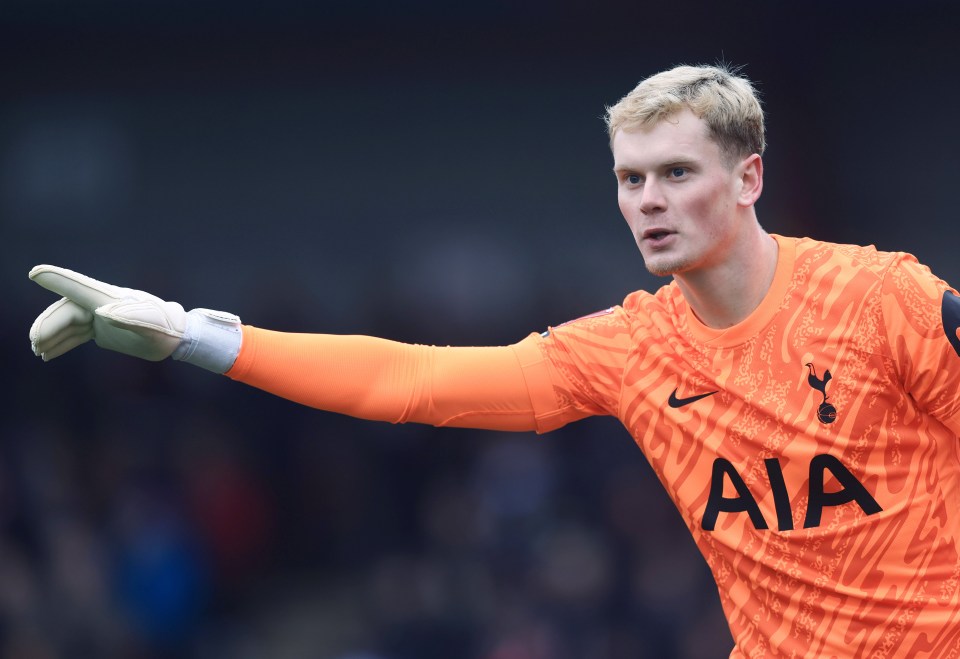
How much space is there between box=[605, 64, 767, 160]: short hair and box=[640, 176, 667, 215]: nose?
163mm

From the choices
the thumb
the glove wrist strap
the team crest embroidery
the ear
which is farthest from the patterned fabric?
the thumb

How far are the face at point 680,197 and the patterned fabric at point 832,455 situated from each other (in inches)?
8.2

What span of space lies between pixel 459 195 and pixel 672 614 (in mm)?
2943

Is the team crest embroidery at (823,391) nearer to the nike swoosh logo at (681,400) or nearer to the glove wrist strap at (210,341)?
the nike swoosh logo at (681,400)

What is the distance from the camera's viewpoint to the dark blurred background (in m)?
6.72

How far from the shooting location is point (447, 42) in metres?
7.65

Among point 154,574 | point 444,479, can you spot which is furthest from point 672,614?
point 154,574

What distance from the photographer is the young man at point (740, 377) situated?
9.81 ft

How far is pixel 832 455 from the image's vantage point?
300 cm

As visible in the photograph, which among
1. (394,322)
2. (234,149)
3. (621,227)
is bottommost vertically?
(394,322)

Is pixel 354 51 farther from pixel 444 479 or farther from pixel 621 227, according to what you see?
pixel 444 479

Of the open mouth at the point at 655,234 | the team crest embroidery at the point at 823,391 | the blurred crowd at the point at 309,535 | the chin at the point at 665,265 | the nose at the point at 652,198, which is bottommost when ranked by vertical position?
the blurred crowd at the point at 309,535

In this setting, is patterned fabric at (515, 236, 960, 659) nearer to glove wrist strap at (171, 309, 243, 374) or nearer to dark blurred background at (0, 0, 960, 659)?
glove wrist strap at (171, 309, 243, 374)

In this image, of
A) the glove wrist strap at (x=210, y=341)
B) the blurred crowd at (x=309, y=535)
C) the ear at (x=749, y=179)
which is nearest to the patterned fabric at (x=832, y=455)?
the ear at (x=749, y=179)
